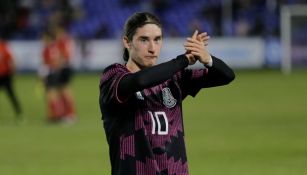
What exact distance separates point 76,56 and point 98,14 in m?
4.62

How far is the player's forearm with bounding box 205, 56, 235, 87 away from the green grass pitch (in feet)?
19.6

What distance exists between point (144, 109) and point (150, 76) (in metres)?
0.32

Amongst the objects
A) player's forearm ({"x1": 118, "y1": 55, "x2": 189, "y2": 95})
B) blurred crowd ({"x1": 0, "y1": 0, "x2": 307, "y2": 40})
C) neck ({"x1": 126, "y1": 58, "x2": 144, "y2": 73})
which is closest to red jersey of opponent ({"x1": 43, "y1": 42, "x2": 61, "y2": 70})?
neck ({"x1": 126, "y1": 58, "x2": 144, "y2": 73})

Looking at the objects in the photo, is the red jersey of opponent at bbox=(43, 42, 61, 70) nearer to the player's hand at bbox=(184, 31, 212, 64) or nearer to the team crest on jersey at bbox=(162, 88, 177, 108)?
the team crest on jersey at bbox=(162, 88, 177, 108)

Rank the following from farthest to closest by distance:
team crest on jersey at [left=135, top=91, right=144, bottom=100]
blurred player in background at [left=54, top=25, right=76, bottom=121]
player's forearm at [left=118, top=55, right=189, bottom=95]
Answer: blurred player in background at [left=54, top=25, right=76, bottom=121] → team crest on jersey at [left=135, top=91, right=144, bottom=100] → player's forearm at [left=118, top=55, right=189, bottom=95]

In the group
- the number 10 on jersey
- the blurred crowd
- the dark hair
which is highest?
the blurred crowd

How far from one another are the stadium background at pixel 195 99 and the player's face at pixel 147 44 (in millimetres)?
6532

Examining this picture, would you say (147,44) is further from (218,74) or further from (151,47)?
(218,74)

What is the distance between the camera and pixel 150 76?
5.38m

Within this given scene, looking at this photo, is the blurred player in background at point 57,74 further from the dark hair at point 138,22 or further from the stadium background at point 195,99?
the dark hair at point 138,22

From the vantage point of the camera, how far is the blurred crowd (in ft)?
122

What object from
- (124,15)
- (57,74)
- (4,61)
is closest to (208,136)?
(57,74)

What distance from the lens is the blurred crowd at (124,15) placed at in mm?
37062


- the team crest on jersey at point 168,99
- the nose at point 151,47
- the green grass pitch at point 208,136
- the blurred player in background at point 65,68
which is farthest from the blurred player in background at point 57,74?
the nose at point 151,47
